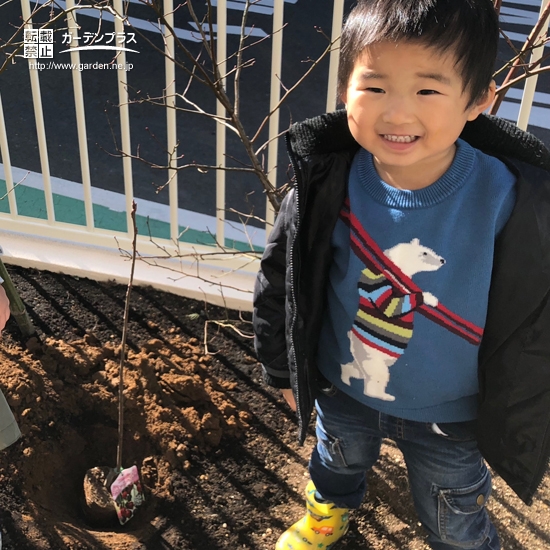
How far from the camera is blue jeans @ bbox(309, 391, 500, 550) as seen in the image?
1794 millimetres

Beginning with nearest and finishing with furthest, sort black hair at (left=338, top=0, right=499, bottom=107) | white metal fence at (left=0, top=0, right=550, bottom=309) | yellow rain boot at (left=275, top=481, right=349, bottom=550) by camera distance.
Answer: black hair at (left=338, top=0, right=499, bottom=107)
yellow rain boot at (left=275, top=481, right=349, bottom=550)
white metal fence at (left=0, top=0, right=550, bottom=309)

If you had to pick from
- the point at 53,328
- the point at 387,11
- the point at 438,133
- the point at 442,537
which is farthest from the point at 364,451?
the point at 53,328

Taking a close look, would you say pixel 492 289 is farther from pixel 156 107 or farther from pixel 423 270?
pixel 156 107

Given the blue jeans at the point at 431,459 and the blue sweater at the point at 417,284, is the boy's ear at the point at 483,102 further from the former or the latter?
the blue jeans at the point at 431,459

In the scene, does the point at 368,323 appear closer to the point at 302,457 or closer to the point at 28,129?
the point at 302,457

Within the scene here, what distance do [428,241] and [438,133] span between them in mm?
259

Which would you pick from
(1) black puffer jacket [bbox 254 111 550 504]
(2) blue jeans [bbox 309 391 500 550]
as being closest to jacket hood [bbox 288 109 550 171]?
(1) black puffer jacket [bbox 254 111 550 504]

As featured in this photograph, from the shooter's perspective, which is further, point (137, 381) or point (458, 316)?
point (137, 381)

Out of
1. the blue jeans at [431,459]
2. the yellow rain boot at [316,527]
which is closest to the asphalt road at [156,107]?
the yellow rain boot at [316,527]

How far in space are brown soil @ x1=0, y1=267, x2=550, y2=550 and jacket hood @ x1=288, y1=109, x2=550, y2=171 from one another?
1.46 metres

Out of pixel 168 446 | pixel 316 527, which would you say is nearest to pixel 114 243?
pixel 168 446

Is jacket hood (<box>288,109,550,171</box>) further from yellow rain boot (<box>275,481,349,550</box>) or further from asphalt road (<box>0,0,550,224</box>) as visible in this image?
asphalt road (<box>0,0,550,224</box>)

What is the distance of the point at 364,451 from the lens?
201 cm

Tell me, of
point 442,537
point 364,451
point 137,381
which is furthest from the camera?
point 137,381
